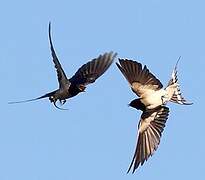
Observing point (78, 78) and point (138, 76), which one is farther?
point (138, 76)

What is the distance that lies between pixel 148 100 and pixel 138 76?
0.18 m

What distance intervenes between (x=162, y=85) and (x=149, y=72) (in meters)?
0.13

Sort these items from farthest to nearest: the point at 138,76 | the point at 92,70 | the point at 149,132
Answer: the point at 149,132 < the point at 138,76 < the point at 92,70

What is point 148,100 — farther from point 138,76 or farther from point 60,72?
point 60,72

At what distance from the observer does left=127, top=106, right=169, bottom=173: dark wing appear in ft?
18.4

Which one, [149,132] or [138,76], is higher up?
[138,76]

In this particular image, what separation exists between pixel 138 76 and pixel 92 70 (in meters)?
0.55

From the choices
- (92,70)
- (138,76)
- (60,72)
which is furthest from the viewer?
(138,76)

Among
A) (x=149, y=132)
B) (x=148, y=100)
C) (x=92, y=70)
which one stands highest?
(x=92, y=70)

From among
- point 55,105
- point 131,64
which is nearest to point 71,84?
point 55,105

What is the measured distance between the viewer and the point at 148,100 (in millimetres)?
5539

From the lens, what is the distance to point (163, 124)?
5.77 metres

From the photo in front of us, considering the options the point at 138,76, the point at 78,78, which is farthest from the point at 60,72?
the point at 138,76

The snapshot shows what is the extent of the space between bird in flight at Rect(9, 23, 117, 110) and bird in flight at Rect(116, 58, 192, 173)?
433mm
